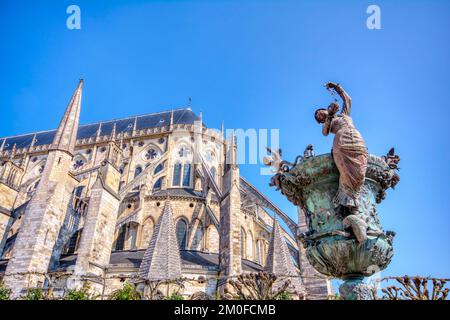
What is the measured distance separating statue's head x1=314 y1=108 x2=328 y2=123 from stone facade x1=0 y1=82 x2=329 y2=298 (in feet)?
18.1

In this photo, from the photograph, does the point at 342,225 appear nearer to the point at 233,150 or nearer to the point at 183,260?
the point at 183,260

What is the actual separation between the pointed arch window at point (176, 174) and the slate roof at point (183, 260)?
8455 mm

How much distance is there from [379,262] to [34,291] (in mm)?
12582

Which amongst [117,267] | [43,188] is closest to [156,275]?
[117,267]

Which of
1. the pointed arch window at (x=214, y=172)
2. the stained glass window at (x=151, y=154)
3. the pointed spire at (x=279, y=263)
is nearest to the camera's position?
the pointed spire at (x=279, y=263)

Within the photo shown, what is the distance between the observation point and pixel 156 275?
44.8ft

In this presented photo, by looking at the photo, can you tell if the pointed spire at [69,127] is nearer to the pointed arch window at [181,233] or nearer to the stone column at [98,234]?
the stone column at [98,234]

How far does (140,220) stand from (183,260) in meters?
5.64

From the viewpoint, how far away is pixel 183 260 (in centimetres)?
1755

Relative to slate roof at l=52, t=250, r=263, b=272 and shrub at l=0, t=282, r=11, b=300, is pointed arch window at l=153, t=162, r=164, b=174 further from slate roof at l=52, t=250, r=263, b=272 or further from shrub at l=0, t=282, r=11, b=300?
shrub at l=0, t=282, r=11, b=300

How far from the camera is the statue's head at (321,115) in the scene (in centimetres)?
426

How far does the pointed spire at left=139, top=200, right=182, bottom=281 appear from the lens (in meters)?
13.8

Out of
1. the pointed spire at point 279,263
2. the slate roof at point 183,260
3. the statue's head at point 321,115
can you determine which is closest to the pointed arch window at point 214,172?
the slate roof at point 183,260
